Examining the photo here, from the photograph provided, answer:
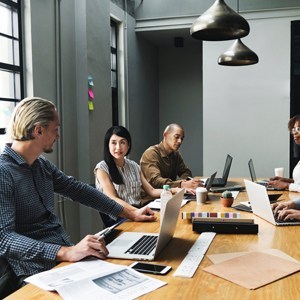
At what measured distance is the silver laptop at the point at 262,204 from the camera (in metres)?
1.99

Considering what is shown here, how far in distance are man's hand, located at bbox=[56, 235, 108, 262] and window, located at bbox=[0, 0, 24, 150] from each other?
A: 1810mm

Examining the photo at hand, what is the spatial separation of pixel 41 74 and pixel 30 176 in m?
1.79

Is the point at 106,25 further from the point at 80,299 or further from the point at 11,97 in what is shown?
the point at 80,299

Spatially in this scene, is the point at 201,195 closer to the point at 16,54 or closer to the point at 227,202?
the point at 227,202

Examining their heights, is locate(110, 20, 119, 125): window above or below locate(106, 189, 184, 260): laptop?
above

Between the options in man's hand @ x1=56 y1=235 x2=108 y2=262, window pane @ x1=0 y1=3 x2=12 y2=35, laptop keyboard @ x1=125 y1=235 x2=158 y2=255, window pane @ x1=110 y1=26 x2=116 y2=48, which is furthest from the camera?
window pane @ x1=110 y1=26 x2=116 y2=48

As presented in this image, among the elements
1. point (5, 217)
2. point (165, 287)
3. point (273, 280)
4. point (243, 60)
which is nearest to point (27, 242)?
point (5, 217)

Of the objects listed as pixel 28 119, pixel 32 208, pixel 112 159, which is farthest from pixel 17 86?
pixel 32 208

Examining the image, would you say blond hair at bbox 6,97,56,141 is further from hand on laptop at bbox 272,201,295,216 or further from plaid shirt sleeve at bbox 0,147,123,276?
hand on laptop at bbox 272,201,295,216

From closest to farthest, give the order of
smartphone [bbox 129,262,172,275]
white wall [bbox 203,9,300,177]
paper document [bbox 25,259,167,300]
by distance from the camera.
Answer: paper document [bbox 25,259,167,300]
smartphone [bbox 129,262,172,275]
white wall [bbox 203,9,300,177]

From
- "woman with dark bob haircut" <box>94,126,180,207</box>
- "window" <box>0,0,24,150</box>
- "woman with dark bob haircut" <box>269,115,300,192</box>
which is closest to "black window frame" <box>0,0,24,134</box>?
"window" <box>0,0,24,150</box>

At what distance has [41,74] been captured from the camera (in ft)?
11.1

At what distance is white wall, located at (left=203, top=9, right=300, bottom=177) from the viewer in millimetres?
5176

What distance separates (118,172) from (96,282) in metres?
1.63
